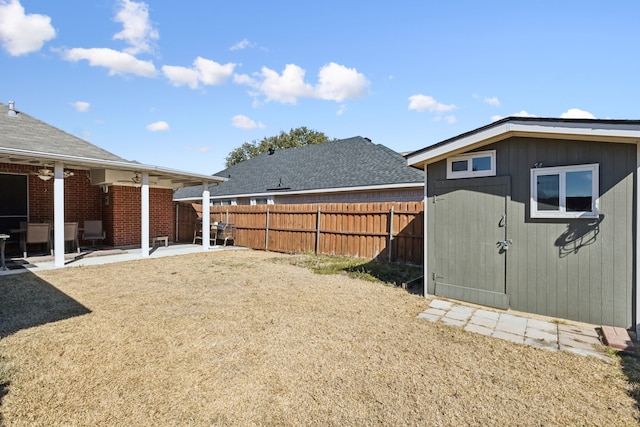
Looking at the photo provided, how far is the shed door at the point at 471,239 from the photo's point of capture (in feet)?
16.3

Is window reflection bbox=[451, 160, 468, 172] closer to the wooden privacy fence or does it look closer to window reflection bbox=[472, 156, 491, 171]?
window reflection bbox=[472, 156, 491, 171]

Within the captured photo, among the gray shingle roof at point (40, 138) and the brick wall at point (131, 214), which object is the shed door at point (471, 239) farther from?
the brick wall at point (131, 214)

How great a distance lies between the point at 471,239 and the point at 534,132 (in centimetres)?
182

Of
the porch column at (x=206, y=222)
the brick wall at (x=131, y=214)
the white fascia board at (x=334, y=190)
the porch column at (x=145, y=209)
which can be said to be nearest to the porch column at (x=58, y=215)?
the porch column at (x=145, y=209)

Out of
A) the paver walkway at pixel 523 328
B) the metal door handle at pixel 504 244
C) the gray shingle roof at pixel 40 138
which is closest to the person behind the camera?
the paver walkway at pixel 523 328

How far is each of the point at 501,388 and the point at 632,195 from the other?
3145 mm

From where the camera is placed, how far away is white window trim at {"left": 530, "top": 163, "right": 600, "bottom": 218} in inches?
165

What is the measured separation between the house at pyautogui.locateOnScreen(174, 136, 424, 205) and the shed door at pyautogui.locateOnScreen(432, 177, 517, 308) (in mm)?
5415

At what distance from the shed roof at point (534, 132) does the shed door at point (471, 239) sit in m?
0.57

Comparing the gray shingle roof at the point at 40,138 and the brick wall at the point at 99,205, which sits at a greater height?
the gray shingle roof at the point at 40,138

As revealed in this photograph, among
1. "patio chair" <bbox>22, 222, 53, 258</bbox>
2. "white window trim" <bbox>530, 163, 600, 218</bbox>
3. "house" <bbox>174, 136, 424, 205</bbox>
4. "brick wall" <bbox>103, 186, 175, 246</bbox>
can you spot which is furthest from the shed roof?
"brick wall" <bbox>103, 186, 175, 246</bbox>

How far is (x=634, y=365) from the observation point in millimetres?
3170

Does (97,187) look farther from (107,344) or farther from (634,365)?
(634,365)

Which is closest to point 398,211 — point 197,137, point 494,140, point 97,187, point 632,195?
point 494,140
